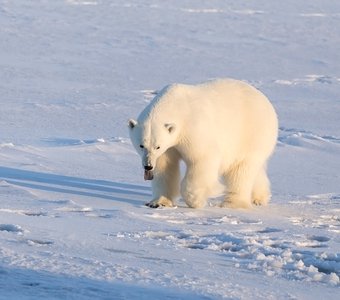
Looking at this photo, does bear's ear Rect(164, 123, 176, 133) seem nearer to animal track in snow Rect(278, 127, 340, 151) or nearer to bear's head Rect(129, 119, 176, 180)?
bear's head Rect(129, 119, 176, 180)

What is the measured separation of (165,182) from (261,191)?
86 cm

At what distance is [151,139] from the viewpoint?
212 inches

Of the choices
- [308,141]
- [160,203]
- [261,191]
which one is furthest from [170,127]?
[308,141]

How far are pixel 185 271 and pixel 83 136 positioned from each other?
5683 mm

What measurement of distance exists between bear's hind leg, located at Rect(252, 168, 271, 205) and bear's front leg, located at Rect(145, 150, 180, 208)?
26.8 inches

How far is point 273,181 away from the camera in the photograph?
715 centimetres

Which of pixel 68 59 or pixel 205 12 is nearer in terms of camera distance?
pixel 68 59

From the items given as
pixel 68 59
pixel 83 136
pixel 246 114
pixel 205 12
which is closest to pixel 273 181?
pixel 246 114

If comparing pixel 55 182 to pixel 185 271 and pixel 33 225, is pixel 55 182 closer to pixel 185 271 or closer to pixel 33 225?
pixel 33 225

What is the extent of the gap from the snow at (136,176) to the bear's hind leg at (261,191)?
0.18 meters

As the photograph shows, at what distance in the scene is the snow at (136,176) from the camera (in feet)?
11.1

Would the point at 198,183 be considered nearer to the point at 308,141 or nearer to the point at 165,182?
the point at 165,182

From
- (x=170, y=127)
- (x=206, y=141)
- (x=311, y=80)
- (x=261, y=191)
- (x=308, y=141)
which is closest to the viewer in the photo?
(x=170, y=127)

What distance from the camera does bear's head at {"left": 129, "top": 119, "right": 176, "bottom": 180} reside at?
17.6 feet
